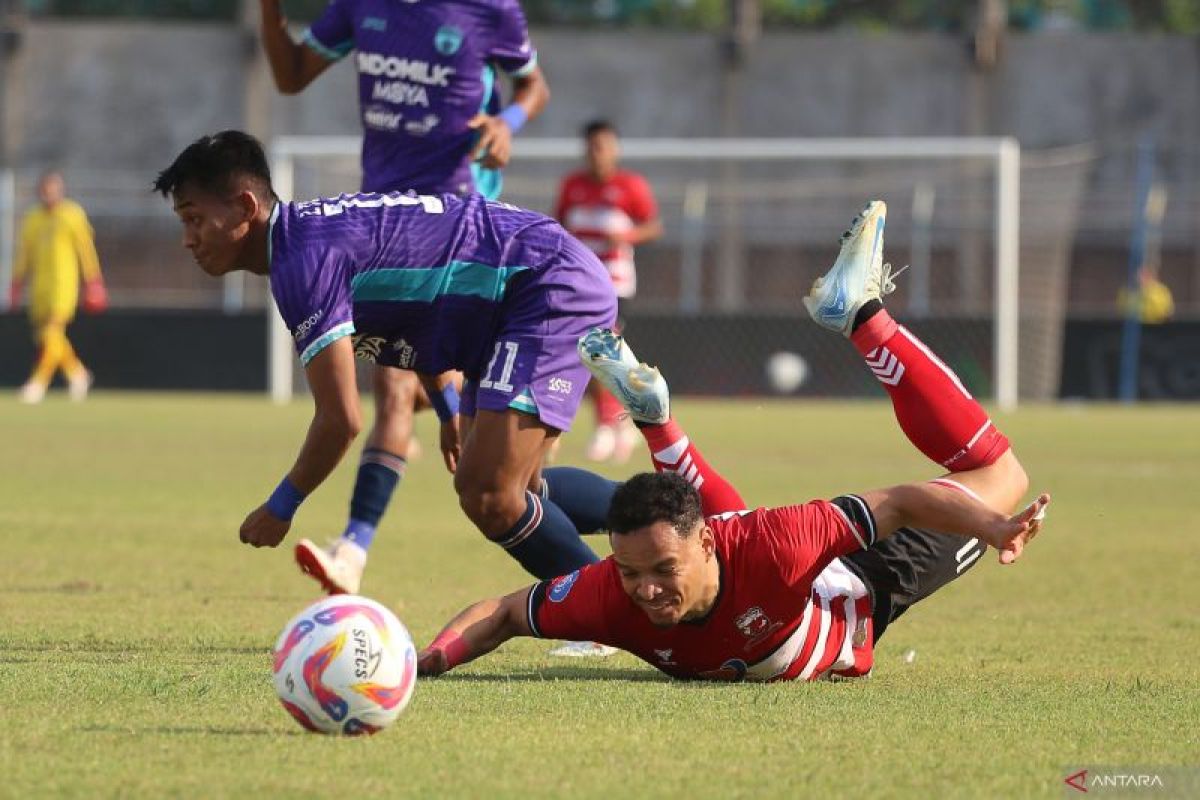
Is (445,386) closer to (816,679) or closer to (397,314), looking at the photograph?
(397,314)

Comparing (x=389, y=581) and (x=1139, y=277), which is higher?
(x=389, y=581)

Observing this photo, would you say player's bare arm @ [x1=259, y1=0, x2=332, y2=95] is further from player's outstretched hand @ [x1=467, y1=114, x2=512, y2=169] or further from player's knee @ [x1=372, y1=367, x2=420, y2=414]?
player's knee @ [x1=372, y1=367, x2=420, y2=414]

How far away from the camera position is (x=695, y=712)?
195 inches

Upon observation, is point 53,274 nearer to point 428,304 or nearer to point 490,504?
Answer: point 428,304

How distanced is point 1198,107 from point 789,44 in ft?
25.4

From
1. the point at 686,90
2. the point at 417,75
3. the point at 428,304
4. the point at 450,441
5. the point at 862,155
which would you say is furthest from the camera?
the point at 686,90

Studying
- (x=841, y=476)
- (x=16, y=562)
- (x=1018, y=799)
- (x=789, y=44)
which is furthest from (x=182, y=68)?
(x=1018, y=799)

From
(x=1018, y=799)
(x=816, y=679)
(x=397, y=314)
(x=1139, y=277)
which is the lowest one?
(x=1139, y=277)

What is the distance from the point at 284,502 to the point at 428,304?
0.78 m

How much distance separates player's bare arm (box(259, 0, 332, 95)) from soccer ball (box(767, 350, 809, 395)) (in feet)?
49.5

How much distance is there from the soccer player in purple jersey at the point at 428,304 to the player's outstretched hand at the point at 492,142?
46.7 inches

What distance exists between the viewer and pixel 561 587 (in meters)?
5.42

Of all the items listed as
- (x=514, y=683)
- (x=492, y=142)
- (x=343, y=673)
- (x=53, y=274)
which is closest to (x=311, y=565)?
(x=514, y=683)

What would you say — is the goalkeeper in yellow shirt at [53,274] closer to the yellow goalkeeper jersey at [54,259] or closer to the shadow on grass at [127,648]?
the yellow goalkeeper jersey at [54,259]
